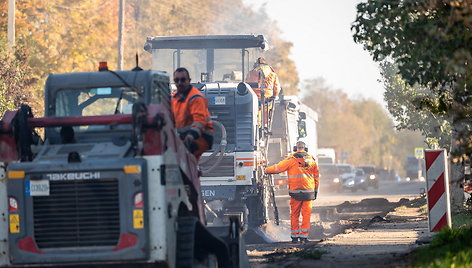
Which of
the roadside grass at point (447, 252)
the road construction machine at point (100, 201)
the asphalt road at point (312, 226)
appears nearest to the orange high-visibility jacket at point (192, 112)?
the road construction machine at point (100, 201)

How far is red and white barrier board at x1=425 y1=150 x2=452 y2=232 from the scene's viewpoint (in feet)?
48.4

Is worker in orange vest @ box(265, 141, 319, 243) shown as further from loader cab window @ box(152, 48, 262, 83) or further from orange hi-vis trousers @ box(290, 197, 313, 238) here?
loader cab window @ box(152, 48, 262, 83)

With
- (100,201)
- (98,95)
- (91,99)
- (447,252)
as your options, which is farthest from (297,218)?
(100,201)

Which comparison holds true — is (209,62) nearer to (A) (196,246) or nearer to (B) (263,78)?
(B) (263,78)

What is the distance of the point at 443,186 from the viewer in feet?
48.8

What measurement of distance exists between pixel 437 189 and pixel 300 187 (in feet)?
18.3


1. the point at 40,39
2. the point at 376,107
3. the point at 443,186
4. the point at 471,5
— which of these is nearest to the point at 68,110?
the point at 471,5

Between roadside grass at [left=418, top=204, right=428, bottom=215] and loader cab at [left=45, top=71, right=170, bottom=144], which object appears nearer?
loader cab at [left=45, top=71, right=170, bottom=144]

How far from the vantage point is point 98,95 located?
39.0ft

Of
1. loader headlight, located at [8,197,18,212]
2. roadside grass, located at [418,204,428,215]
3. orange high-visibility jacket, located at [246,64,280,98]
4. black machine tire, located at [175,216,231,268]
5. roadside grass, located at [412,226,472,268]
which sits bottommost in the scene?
roadside grass, located at [418,204,428,215]

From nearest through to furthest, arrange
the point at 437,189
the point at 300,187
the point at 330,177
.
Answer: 1. the point at 437,189
2. the point at 300,187
3. the point at 330,177

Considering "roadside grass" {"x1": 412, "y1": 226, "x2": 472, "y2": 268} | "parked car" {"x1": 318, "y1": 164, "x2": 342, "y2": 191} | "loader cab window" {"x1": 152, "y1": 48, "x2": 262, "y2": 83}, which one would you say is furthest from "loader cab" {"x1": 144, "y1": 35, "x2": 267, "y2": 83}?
"parked car" {"x1": 318, "y1": 164, "x2": 342, "y2": 191}

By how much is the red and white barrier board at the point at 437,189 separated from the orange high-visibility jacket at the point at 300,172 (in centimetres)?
541

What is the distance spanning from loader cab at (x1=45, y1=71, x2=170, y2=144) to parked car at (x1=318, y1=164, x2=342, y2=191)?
44.0m
